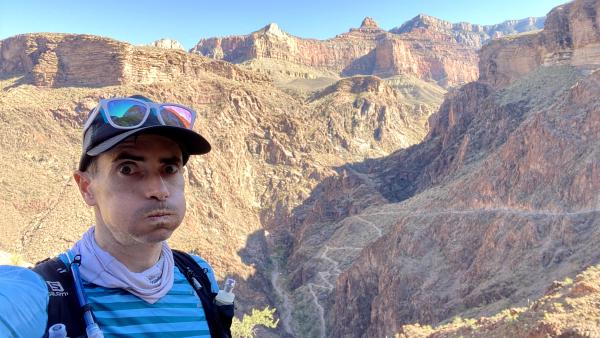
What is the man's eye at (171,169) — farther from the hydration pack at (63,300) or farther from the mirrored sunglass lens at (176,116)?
the hydration pack at (63,300)

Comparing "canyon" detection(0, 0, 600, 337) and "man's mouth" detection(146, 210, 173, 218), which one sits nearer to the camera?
"man's mouth" detection(146, 210, 173, 218)

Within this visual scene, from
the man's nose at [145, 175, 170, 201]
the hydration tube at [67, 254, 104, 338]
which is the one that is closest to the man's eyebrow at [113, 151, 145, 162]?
the man's nose at [145, 175, 170, 201]

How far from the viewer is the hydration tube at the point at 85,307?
1.85 meters

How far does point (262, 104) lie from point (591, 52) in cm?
3787

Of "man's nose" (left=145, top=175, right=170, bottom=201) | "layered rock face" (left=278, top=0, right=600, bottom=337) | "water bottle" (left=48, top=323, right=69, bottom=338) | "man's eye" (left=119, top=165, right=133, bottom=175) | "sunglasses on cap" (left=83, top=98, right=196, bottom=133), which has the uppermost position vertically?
"sunglasses on cap" (left=83, top=98, right=196, bottom=133)

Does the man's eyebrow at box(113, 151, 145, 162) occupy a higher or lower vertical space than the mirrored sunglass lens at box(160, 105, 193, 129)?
lower

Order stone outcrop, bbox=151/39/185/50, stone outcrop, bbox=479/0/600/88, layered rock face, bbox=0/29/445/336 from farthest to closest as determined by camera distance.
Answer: stone outcrop, bbox=151/39/185/50 < stone outcrop, bbox=479/0/600/88 < layered rock face, bbox=0/29/445/336

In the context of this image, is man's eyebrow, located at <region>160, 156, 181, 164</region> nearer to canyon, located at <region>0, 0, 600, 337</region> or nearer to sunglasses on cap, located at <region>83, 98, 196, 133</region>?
sunglasses on cap, located at <region>83, 98, 196, 133</region>

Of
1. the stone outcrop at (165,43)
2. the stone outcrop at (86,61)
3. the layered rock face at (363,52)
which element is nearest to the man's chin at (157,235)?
the stone outcrop at (86,61)

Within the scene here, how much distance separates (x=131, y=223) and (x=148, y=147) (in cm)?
37

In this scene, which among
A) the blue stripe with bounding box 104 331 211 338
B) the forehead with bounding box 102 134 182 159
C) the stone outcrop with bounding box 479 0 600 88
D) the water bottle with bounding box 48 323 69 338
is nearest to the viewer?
the water bottle with bounding box 48 323 69 338

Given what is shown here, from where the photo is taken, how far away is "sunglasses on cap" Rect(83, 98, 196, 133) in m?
2.18

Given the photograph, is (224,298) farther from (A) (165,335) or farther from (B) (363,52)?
(B) (363,52)

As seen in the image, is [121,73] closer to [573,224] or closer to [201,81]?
[201,81]
